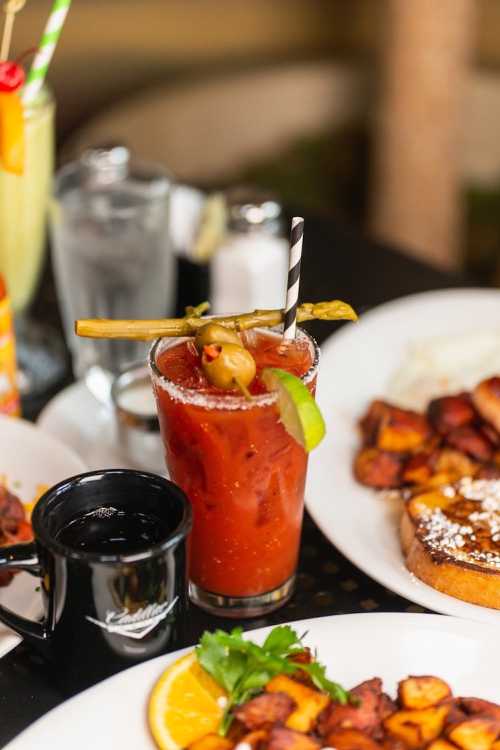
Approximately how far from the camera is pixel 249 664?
3.55ft

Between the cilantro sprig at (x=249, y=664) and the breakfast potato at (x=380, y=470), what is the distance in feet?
1.38

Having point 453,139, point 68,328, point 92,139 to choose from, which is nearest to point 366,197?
point 453,139

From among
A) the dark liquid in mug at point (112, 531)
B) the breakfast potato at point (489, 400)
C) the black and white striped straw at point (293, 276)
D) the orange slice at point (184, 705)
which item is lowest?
the orange slice at point (184, 705)

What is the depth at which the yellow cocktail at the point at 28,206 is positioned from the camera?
1.79m

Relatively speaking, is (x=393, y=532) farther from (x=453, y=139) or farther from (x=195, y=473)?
(x=453, y=139)

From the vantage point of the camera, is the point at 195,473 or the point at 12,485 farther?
the point at 12,485

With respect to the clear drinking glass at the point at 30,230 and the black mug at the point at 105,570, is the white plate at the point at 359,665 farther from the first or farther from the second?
the clear drinking glass at the point at 30,230

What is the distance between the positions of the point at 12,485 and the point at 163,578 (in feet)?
1.55

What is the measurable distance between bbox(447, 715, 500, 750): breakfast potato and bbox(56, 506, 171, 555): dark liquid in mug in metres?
0.36

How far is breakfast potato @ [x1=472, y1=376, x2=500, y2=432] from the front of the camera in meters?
1.50

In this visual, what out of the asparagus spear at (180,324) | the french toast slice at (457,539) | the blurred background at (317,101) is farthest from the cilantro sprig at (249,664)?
the blurred background at (317,101)

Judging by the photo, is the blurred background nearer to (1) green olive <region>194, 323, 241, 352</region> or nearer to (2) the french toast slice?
(2) the french toast slice

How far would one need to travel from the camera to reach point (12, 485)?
1.51 metres

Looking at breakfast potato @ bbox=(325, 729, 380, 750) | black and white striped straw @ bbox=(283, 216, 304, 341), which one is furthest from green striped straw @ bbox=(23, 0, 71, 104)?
breakfast potato @ bbox=(325, 729, 380, 750)
